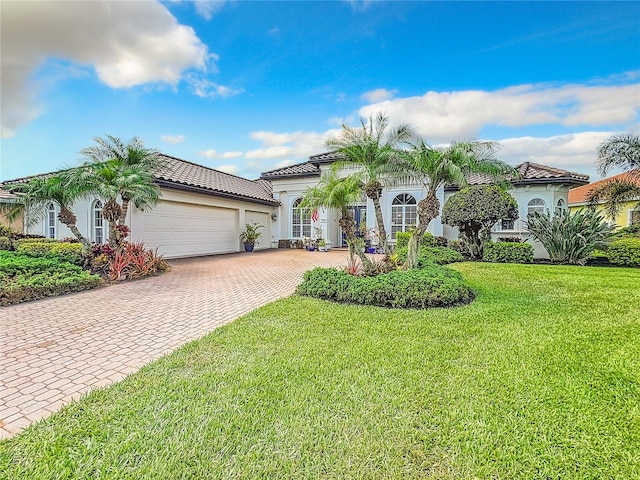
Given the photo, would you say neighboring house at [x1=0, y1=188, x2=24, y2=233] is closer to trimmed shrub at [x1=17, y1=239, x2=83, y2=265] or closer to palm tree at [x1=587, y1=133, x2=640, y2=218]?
trimmed shrub at [x1=17, y1=239, x2=83, y2=265]

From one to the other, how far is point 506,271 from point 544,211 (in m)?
9.17

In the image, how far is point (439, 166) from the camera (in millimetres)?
7934

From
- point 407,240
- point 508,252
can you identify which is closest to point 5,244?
point 407,240

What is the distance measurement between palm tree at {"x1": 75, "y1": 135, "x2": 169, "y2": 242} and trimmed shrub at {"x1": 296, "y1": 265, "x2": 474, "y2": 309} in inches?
263

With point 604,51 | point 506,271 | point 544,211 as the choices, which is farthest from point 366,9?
point 544,211

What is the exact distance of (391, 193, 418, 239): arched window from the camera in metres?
19.2

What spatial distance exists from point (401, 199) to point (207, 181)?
11.7m

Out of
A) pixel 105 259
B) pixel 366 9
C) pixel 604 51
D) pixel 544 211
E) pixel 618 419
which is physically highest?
pixel 366 9

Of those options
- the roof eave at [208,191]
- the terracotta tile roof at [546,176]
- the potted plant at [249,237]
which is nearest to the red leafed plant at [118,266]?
the roof eave at [208,191]

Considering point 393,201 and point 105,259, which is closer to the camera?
point 105,259

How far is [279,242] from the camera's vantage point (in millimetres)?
22125

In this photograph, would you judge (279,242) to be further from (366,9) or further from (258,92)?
(366,9)

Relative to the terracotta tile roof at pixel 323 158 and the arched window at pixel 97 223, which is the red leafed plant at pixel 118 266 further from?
the terracotta tile roof at pixel 323 158

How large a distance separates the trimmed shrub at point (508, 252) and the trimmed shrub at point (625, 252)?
108 inches
